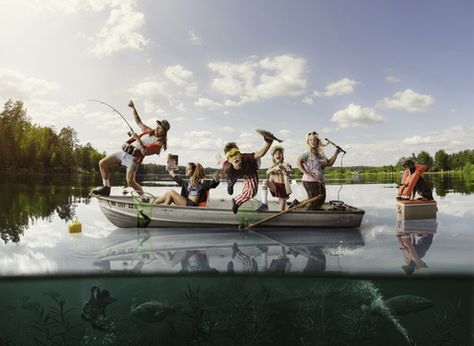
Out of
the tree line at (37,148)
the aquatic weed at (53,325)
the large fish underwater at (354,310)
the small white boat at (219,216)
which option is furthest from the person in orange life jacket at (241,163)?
the aquatic weed at (53,325)

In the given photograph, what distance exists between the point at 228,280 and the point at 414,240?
390 centimetres

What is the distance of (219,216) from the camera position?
25.7 feet

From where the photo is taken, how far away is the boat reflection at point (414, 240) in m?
6.79

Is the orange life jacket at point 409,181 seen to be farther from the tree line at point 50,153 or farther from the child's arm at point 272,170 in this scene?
the child's arm at point 272,170

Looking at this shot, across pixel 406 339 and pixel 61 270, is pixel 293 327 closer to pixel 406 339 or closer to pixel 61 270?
pixel 406 339

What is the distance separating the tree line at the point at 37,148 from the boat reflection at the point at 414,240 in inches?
263

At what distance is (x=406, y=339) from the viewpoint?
8.97m

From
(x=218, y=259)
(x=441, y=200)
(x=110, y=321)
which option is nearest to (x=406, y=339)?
(x=441, y=200)

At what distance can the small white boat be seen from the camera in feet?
25.7

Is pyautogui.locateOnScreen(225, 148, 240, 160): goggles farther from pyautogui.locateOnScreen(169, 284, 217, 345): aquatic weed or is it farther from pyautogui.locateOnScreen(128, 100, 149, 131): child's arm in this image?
pyautogui.locateOnScreen(169, 284, 217, 345): aquatic weed

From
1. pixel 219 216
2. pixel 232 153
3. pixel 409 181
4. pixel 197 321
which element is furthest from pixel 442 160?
pixel 197 321

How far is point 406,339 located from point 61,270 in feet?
26.2

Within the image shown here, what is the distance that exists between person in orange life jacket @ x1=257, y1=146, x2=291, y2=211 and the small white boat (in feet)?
1.07

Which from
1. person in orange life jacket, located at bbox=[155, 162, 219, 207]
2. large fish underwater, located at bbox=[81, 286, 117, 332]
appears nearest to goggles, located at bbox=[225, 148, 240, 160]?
person in orange life jacket, located at bbox=[155, 162, 219, 207]
